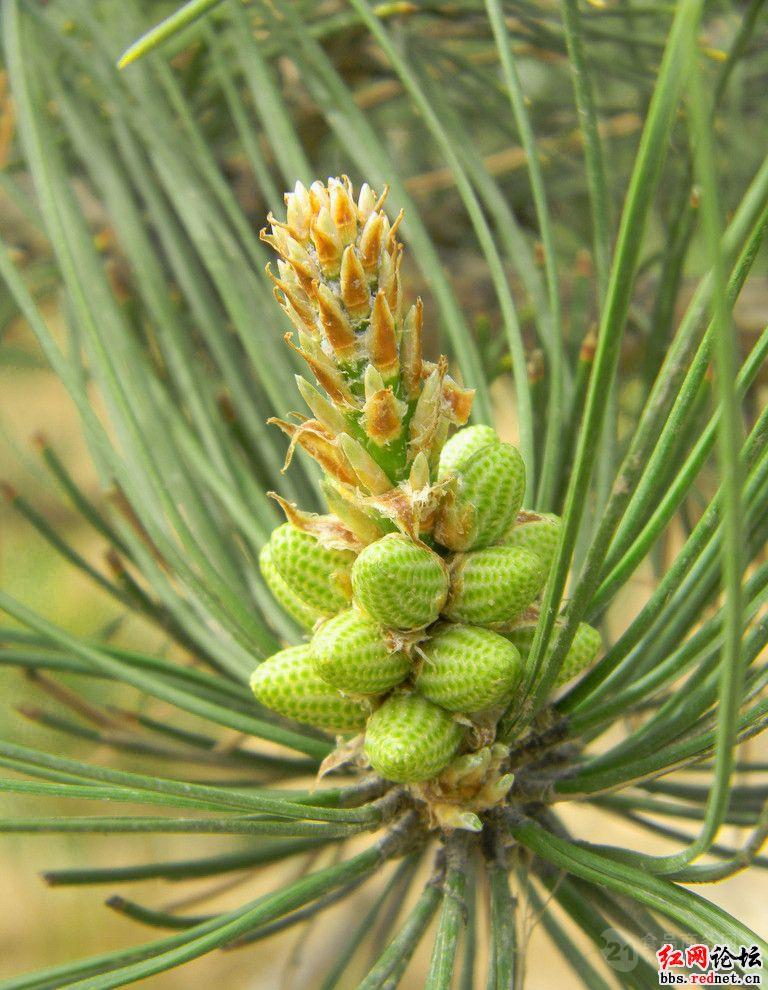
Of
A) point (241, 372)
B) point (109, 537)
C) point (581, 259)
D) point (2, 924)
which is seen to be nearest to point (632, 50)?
point (581, 259)

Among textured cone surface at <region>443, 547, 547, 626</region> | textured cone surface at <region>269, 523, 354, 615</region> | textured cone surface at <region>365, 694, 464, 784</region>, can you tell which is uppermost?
textured cone surface at <region>269, 523, 354, 615</region>

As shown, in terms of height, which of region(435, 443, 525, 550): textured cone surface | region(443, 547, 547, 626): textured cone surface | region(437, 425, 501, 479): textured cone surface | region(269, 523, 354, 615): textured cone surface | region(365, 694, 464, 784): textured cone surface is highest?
region(437, 425, 501, 479): textured cone surface

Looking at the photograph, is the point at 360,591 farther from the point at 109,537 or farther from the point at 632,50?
the point at 632,50

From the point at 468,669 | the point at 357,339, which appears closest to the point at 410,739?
the point at 468,669

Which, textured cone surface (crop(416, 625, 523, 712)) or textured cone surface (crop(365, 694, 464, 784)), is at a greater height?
textured cone surface (crop(416, 625, 523, 712))

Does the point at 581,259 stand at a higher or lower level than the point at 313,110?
lower
